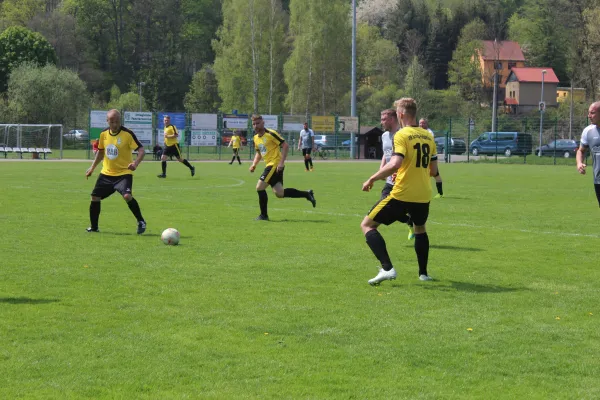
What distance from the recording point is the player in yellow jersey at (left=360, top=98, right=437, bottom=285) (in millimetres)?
8258

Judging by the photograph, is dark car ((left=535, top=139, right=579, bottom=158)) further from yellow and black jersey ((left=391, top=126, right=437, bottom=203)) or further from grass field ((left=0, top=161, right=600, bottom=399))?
yellow and black jersey ((left=391, top=126, right=437, bottom=203))

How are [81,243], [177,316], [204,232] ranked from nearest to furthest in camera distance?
[177,316] < [81,243] < [204,232]

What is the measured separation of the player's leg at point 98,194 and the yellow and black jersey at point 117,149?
136mm

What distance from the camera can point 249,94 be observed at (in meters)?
83.8

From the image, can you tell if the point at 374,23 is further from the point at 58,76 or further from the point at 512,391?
the point at 512,391

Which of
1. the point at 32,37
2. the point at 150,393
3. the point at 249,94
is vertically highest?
the point at 32,37

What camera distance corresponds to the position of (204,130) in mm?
48375

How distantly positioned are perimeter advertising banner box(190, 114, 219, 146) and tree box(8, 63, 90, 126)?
25.1 metres

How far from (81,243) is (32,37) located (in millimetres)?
Answer: 75524

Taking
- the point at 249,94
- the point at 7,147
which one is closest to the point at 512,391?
the point at 7,147

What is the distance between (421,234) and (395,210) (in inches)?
18.9

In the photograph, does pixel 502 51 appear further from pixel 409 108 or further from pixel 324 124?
pixel 409 108

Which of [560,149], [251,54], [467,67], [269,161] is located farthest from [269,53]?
[269,161]

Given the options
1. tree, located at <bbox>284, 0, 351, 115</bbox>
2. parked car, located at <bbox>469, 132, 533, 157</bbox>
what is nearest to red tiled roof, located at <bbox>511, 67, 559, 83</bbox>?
tree, located at <bbox>284, 0, 351, 115</bbox>
